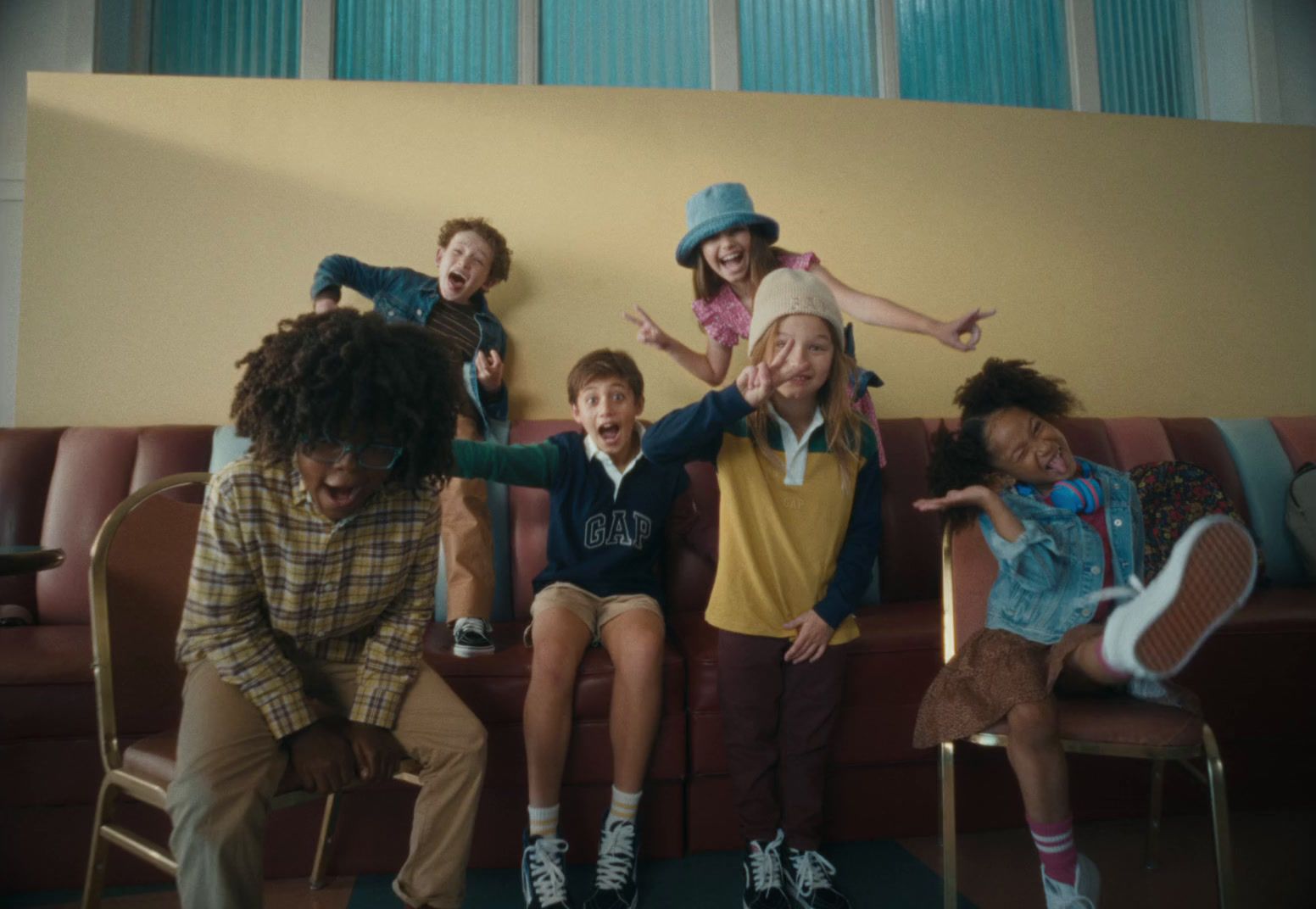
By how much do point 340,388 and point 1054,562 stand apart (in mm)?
1386

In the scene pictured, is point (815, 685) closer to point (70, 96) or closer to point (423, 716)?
point (423, 716)

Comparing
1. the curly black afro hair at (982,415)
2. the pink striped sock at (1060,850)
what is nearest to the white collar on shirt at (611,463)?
the curly black afro hair at (982,415)

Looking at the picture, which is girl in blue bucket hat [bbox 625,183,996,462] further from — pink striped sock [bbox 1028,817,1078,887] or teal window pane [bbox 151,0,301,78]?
teal window pane [bbox 151,0,301,78]

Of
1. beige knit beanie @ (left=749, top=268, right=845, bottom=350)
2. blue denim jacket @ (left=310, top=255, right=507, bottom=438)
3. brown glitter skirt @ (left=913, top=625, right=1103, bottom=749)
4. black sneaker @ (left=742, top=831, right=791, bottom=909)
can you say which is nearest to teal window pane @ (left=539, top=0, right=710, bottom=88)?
blue denim jacket @ (left=310, top=255, right=507, bottom=438)

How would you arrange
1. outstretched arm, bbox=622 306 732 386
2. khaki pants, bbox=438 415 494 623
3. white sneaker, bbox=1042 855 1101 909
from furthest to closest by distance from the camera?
outstretched arm, bbox=622 306 732 386 < khaki pants, bbox=438 415 494 623 < white sneaker, bbox=1042 855 1101 909

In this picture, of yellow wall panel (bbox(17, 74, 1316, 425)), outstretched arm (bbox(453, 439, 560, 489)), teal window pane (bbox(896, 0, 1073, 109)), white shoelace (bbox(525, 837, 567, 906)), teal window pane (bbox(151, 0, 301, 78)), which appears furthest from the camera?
teal window pane (bbox(896, 0, 1073, 109))

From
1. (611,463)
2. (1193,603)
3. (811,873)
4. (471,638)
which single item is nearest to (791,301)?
(611,463)

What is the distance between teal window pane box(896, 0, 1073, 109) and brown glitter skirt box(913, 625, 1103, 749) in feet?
8.68

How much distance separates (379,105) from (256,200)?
53 centimetres

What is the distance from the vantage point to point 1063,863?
1.34m

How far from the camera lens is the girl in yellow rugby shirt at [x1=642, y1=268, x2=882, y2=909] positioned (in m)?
1.57

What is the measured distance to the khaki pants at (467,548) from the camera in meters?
2.01

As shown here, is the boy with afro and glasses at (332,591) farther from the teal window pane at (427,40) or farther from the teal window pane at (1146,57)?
the teal window pane at (1146,57)

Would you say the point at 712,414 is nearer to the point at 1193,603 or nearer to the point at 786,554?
the point at 786,554
